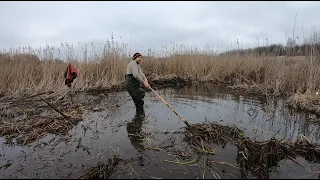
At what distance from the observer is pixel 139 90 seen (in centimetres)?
661

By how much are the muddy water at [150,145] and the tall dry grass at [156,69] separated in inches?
69.2

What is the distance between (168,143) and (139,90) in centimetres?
265

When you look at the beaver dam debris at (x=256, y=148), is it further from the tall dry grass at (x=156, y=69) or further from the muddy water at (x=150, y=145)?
the tall dry grass at (x=156, y=69)

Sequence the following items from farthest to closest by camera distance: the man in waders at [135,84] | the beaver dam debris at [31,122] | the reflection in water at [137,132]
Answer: the man in waders at [135,84] → the beaver dam debris at [31,122] → the reflection in water at [137,132]

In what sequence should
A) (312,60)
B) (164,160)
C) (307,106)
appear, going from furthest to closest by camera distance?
(312,60) < (307,106) < (164,160)

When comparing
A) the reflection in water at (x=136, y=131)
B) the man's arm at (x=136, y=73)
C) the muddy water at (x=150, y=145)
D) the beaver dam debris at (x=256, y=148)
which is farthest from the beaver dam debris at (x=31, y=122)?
the beaver dam debris at (x=256, y=148)

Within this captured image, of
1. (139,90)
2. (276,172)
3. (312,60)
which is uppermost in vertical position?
(312,60)

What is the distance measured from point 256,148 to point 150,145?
1695 mm

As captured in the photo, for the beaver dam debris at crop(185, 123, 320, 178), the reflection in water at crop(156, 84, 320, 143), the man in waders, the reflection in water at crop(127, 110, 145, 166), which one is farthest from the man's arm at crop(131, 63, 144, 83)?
the beaver dam debris at crop(185, 123, 320, 178)

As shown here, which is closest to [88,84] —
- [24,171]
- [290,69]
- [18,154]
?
[18,154]

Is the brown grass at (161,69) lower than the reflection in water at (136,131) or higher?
higher

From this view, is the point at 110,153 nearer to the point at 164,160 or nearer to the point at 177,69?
the point at 164,160

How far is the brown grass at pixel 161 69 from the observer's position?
803 cm

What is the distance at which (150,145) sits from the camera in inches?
163
